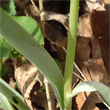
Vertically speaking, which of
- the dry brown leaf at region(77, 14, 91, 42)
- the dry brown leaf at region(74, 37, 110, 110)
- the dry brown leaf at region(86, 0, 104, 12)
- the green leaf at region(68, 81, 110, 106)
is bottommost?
the dry brown leaf at region(74, 37, 110, 110)

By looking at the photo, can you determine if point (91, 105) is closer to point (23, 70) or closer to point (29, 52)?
point (23, 70)

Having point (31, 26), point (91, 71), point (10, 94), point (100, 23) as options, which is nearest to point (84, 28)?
point (100, 23)

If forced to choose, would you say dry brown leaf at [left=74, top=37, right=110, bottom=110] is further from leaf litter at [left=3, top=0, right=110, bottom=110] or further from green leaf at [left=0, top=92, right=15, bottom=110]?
green leaf at [left=0, top=92, right=15, bottom=110]

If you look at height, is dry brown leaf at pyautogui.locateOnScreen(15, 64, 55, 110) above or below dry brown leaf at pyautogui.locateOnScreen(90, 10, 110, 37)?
below

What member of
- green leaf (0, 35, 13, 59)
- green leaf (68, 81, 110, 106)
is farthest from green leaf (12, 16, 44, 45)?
green leaf (68, 81, 110, 106)

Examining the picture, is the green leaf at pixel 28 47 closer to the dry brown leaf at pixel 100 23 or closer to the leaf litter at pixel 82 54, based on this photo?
the leaf litter at pixel 82 54

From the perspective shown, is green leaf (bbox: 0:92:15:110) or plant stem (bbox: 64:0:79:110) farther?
green leaf (bbox: 0:92:15:110)

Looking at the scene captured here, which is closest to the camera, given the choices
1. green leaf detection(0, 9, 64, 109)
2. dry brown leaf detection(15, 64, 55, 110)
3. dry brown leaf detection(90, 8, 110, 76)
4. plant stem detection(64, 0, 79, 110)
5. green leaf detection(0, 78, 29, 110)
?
green leaf detection(0, 9, 64, 109)
